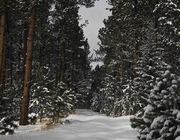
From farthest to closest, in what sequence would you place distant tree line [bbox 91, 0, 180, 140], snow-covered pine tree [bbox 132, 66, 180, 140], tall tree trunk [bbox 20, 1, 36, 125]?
tall tree trunk [bbox 20, 1, 36, 125], distant tree line [bbox 91, 0, 180, 140], snow-covered pine tree [bbox 132, 66, 180, 140]

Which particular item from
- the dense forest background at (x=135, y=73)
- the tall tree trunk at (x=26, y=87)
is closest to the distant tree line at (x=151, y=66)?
the dense forest background at (x=135, y=73)

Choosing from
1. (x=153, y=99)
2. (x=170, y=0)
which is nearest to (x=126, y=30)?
(x=170, y=0)

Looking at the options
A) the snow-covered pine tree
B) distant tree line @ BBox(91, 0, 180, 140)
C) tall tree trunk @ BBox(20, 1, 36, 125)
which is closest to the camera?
the snow-covered pine tree

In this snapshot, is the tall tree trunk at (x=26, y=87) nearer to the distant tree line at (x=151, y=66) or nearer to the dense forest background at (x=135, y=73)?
the dense forest background at (x=135, y=73)

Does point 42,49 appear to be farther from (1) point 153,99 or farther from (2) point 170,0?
(1) point 153,99

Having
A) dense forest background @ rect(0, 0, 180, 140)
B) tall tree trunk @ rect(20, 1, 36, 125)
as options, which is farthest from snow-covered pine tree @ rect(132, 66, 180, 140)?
tall tree trunk @ rect(20, 1, 36, 125)

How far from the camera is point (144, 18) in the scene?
2766 cm

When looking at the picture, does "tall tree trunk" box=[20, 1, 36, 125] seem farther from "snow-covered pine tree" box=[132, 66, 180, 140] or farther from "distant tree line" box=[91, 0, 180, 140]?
"snow-covered pine tree" box=[132, 66, 180, 140]

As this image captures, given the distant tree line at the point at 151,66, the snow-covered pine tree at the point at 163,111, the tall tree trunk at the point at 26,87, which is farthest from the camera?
the tall tree trunk at the point at 26,87

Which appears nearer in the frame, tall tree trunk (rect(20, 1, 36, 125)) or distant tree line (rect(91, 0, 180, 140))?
distant tree line (rect(91, 0, 180, 140))

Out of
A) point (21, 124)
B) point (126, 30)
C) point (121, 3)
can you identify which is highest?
point (121, 3)

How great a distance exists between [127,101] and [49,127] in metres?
14.1

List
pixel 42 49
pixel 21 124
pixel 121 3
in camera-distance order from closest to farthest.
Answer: pixel 21 124, pixel 121 3, pixel 42 49

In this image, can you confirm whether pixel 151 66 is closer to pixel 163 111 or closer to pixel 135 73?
pixel 135 73
